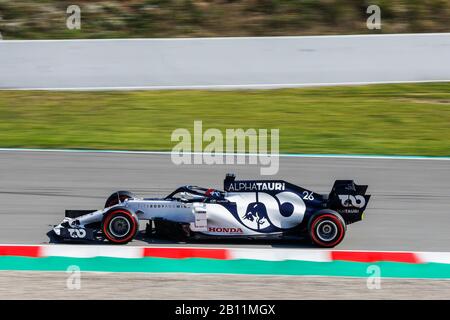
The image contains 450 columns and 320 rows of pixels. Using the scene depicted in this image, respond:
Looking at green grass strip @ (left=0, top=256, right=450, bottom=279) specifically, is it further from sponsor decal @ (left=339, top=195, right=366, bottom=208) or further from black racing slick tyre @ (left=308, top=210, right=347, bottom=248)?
sponsor decal @ (left=339, top=195, right=366, bottom=208)

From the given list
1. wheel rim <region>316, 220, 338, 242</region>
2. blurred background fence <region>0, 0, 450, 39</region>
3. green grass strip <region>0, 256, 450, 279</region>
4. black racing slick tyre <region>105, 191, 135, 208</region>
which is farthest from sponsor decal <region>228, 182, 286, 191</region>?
blurred background fence <region>0, 0, 450, 39</region>

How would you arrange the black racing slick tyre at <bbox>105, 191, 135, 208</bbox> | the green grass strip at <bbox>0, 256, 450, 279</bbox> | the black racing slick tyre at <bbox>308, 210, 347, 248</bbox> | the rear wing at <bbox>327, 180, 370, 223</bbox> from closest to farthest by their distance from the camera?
the green grass strip at <bbox>0, 256, 450, 279</bbox> → the black racing slick tyre at <bbox>308, 210, 347, 248</bbox> → the rear wing at <bbox>327, 180, 370, 223</bbox> → the black racing slick tyre at <bbox>105, 191, 135, 208</bbox>

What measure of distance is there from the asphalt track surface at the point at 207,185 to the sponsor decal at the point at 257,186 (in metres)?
0.52

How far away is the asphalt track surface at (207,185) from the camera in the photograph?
26.3ft

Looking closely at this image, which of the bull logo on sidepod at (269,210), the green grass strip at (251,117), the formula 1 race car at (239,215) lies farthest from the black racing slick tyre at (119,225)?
the green grass strip at (251,117)

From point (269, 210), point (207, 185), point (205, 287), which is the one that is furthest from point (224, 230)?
point (207, 185)

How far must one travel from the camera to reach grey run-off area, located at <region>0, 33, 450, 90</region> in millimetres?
13836

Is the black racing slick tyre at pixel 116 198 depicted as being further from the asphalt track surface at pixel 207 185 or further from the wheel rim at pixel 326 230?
the wheel rim at pixel 326 230

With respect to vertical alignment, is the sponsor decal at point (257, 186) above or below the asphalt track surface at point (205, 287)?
above

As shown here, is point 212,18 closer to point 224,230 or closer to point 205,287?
point 224,230

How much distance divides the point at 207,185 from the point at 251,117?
3.50 m

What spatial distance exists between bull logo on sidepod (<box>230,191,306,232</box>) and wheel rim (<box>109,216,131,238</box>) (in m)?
0.96

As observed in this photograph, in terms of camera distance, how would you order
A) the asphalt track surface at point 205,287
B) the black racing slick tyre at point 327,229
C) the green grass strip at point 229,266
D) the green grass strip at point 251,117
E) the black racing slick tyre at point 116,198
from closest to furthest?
the asphalt track surface at point 205,287 → the green grass strip at point 229,266 → the black racing slick tyre at point 327,229 → the black racing slick tyre at point 116,198 → the green grass strip at point 251,117
